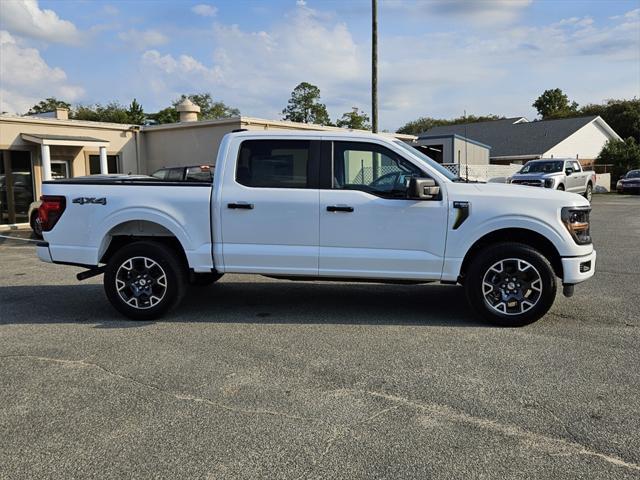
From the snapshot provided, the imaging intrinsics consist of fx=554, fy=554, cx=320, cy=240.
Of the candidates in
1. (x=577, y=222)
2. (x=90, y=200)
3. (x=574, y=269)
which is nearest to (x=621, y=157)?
(x=577, y=222)

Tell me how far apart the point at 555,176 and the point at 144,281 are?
1876 centimetres

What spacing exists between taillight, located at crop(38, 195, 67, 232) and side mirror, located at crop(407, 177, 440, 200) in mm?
3795

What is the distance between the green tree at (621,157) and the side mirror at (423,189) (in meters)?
43.7

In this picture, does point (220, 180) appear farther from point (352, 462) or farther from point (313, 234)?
point (352, 462)

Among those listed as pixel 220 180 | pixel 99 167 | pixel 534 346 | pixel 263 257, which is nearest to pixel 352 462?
pixel 534 346

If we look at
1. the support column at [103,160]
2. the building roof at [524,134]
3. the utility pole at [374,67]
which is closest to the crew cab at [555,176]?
the utility pole at [374,67]

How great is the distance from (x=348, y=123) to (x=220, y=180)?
56.8 m

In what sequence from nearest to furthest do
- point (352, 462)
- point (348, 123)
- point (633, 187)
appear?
point (352, 462), point (633, 187), point (348, 123)

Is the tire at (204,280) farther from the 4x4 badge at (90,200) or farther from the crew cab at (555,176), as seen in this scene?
the crew cab at (555,176)

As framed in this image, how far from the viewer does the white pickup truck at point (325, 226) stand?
5.65 metres

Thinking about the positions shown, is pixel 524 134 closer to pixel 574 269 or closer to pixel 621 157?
pixel 621 157

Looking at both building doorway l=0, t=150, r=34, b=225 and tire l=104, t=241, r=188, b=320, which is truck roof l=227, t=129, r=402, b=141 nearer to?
tire l=104, t=241, r=188, b=320

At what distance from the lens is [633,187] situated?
110ft

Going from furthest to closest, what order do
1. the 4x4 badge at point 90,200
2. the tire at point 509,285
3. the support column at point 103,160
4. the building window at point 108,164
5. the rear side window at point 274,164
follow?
the building window at point 108,164
the support column at point 103,160
the 4x4 badge at point 90,200
the rear side window at point 274,164
the tire at point 509,285
